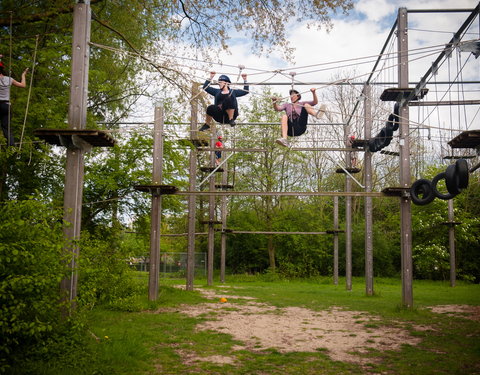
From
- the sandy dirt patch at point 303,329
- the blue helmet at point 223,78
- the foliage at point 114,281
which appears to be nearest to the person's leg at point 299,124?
the blue helmet at point 223,78

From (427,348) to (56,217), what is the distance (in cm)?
493

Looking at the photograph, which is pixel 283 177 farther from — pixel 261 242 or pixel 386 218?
pixel 386 218

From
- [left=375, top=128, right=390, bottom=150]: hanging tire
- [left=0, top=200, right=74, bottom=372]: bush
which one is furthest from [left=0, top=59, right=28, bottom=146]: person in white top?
[left=375, top=128, right=390, bottom=150]: hanging tire

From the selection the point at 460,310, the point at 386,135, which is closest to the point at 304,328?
the point at 460,310

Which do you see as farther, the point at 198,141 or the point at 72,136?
the point at 198,141

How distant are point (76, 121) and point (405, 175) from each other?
6.42 m

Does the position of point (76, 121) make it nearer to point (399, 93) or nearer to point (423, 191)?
point (423, 191)

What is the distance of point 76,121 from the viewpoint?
622 centimetres

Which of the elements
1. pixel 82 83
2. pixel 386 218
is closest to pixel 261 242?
pixel 386 218

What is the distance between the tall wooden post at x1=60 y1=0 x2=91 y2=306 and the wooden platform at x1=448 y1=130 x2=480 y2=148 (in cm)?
496

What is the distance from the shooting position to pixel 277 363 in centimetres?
564

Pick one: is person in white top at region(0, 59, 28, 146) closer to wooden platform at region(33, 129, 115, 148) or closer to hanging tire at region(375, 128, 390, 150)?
wooden platform at region(33, 129, 115, 148)

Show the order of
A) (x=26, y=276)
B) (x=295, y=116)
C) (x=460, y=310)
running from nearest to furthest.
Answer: (x=26, y=276)
(x=295, y=116)
(x=460, y=310)

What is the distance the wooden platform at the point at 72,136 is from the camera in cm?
599
